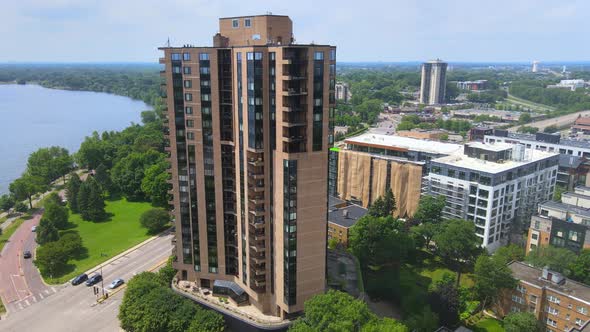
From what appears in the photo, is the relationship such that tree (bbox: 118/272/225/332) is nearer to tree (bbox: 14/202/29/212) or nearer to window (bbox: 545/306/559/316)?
window (bbox: 545/306/559/316)

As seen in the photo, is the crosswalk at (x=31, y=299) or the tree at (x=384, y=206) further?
the tree at (x=384, y=206)

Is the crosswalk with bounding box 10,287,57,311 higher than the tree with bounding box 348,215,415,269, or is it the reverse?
the tree with bounding box 348,215,415,269

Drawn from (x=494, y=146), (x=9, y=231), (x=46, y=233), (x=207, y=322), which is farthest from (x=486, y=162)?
(x=9, y=231)

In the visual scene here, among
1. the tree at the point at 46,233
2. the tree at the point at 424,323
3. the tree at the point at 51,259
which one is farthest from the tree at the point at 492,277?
the tree at the point at 46,233

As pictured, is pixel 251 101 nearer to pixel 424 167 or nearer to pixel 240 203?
pixel 240 203

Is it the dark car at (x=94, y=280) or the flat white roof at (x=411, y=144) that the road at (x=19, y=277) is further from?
the flat white roof at (x=411, y=144)

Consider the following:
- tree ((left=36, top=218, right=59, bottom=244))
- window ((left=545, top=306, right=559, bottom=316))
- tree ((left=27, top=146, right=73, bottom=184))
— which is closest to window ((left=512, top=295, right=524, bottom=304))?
window ((left=545, top=306, right=559, bottom=316))
